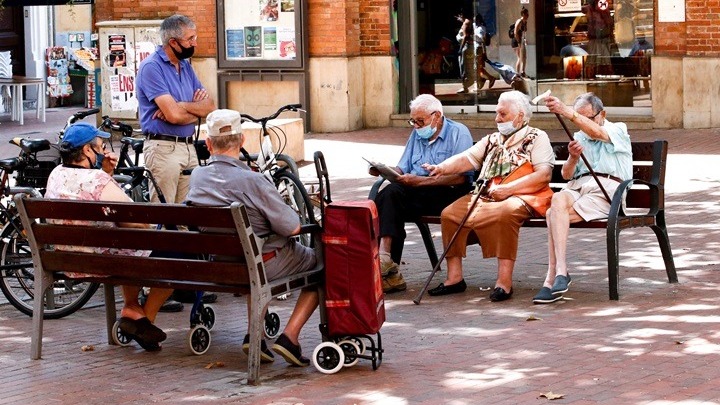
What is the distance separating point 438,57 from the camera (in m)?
21.2

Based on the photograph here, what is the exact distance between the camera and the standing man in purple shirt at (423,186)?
9.38m

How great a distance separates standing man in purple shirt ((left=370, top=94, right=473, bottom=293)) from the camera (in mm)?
9375

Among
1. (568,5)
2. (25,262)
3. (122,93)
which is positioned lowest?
(25,262)

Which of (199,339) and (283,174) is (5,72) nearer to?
(283,174)

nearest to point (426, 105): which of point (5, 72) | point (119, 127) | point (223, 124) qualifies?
point (119, 127)

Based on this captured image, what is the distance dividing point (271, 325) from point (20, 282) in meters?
2.00

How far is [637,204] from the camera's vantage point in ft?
30.9

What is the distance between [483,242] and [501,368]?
6.59ft

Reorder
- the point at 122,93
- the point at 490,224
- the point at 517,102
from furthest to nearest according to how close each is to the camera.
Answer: the point at 122,93
the point at 517,102
the point at 490,224

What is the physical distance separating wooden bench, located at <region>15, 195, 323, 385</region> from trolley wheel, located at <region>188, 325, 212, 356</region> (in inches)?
12.0

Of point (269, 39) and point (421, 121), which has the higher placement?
point (269, 39)

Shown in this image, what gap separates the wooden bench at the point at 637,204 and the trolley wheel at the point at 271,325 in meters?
1.69

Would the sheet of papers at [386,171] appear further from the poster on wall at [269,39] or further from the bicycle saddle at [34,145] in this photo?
the poster on wall at [269,39]

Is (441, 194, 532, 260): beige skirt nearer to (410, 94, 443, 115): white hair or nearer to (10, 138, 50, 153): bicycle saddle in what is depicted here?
→ (410, 94, 443, 115): white hair
